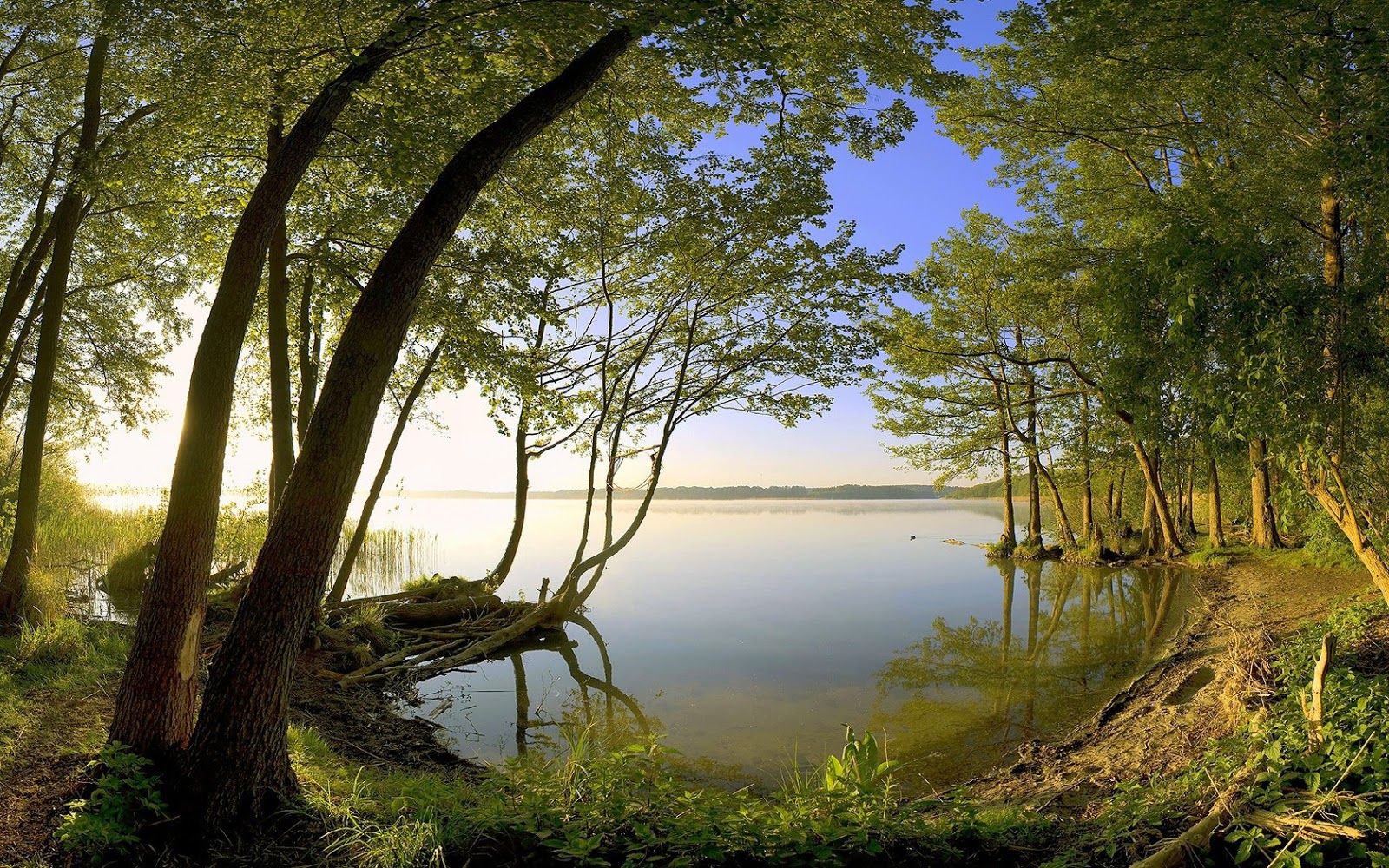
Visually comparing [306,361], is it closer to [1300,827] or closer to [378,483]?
[378,483]

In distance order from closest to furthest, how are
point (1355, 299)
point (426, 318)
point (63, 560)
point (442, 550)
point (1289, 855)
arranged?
1. point (1289, 855)
2. point (1355, 299)
3. point (426, 318)
4. point (63, 560)
5. point (442, 550)

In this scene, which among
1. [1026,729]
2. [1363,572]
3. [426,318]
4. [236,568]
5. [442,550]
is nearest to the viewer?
[1026,729]

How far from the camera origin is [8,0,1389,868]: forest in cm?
352

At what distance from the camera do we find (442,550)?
20.0m

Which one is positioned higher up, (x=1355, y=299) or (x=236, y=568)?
(x=1355, y=299)

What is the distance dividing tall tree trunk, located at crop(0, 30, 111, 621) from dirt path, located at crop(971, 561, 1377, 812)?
9310 millimetres

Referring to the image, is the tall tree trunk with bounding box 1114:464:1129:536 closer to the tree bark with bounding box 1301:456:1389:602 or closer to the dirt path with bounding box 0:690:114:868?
the tree bark with bounding box 1301:456:1389:602

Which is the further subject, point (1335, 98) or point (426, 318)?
point (426, 318)

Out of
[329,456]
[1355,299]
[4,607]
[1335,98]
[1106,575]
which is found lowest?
[1106,575]

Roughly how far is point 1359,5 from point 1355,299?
3.04 m

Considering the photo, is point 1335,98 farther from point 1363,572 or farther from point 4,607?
point 4,607

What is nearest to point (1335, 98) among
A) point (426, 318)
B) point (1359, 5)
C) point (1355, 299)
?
point (1359, 5)

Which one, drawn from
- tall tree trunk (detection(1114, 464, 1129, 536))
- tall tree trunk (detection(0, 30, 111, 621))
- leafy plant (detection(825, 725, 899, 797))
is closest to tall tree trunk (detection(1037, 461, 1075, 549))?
tall tree trunk (detection(1114, 464, 1129, 536))

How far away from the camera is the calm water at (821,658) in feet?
22.2
